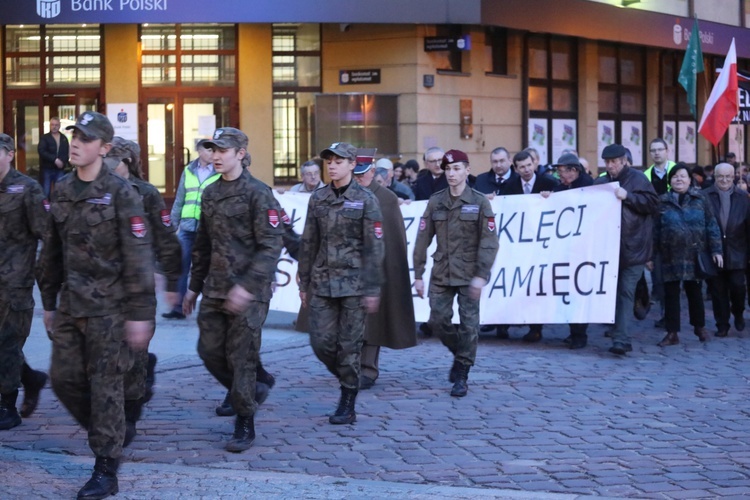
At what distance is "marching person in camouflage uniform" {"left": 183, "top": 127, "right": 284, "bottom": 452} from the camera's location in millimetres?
7637

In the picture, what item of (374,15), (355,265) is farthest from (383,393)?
(374,15)

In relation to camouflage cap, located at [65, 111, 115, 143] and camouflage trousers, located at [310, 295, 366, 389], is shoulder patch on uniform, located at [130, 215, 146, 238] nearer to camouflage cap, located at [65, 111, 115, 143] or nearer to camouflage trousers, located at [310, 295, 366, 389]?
camouflage cap, located at [65, 111, 115, 143]

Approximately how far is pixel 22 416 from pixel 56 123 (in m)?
13.4

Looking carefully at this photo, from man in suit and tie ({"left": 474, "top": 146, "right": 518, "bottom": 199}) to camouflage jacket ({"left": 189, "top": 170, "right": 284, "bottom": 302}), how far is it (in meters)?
5.30

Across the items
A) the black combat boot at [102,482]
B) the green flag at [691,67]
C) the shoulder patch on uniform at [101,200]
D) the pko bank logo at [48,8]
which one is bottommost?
the black combat boot at [102,482]

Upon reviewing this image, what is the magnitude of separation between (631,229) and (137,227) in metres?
6.50

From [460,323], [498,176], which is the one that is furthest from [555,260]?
[460,323]

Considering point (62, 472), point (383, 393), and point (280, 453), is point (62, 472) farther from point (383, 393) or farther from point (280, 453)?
point (383, 393)

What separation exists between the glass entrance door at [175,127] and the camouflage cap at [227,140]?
46.4 feet

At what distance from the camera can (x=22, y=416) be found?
8586 millimetres

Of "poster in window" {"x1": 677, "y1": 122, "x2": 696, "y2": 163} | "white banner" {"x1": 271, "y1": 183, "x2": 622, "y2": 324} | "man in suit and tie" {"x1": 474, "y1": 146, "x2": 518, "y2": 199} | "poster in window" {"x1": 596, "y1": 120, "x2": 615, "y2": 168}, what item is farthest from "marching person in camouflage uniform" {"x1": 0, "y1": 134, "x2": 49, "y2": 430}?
"poster in window" {"x1": 677, "y1": 122, "x2": 696, "y2": 163}

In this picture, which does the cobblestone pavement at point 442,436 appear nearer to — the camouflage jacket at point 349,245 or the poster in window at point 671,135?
the camouflage jacket at point 349,245

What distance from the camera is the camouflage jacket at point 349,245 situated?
8570 mm

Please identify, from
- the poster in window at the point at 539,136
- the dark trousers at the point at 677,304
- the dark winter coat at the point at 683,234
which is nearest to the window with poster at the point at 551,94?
the poster in window at the point at 539,136
